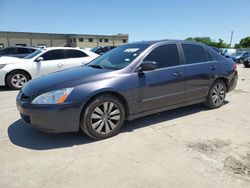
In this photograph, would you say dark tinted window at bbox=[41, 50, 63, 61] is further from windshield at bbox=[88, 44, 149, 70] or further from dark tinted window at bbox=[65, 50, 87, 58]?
windshield at bbox=[88, 44, 149, 70]

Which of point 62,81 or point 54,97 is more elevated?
point 62,81

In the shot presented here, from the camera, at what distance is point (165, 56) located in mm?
4219

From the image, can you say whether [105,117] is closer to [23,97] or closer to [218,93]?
[23,97]

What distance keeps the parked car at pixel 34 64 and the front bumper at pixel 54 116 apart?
4.70m

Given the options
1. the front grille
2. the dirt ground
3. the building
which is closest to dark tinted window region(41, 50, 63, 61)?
the dirt ground

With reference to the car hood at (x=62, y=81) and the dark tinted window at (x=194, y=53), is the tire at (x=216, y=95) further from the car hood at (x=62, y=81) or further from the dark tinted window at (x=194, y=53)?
the car hood at (x=62, y=81)

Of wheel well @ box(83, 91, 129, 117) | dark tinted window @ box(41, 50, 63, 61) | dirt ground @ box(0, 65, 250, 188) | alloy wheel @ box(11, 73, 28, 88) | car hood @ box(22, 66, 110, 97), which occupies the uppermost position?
dark tinted window @ box(41, 50, 63, 61)

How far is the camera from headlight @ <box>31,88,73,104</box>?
3191 millimetres

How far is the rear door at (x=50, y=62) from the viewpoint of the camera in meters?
7.74

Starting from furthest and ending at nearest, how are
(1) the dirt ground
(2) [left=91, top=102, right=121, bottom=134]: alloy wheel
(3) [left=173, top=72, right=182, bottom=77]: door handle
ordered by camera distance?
1. (3) [left=173, top=72, right=182, bottom=77]: door handle
2. (2) [left=91, top=102, right=121, bottom=134]: alloy wheel
3. (1) the dirt ground

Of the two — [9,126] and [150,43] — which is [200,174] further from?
[9,126]

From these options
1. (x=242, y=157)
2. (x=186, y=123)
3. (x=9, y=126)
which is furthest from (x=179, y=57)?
(x=9, y=126)

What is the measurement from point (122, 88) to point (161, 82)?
0.82m

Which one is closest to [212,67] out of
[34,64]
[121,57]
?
[121,57]
